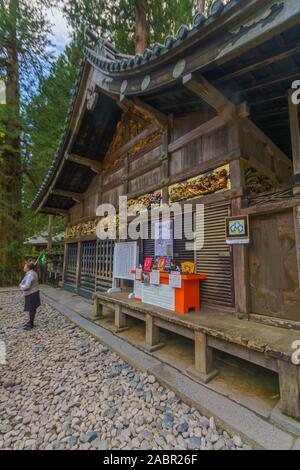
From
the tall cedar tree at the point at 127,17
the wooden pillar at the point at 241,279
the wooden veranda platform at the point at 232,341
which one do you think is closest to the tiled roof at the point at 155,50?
the wooden pillar at the point at 241,279

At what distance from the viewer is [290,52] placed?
266cm

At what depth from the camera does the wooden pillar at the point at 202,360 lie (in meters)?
2.83

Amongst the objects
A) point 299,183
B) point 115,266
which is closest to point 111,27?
point 115,266

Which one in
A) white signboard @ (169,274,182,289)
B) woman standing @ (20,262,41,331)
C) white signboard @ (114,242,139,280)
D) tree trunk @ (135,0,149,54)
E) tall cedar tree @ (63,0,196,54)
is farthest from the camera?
tall cedar tree @ (63,0,196,54)

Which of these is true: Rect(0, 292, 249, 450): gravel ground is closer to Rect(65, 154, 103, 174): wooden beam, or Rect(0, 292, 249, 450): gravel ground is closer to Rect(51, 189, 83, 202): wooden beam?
Rect(65, 154, 103, 174): wooden beam

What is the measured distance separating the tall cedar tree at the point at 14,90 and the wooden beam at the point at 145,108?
857 centimetres

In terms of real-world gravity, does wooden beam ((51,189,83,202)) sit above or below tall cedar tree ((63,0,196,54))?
below

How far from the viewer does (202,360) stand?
2869 millimetres

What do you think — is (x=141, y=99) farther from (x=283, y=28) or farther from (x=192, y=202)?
(x=283, y=28)

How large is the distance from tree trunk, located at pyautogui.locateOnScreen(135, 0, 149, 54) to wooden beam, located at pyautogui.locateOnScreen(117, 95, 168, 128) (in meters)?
4.06

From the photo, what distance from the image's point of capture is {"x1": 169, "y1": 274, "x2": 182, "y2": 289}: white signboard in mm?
3652

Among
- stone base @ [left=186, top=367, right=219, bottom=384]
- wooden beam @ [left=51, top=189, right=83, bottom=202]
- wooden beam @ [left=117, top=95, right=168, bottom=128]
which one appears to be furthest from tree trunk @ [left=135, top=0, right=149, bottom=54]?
stone base @ [left=186, top=367, right=219, bottom=384]

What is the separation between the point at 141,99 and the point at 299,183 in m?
3.47

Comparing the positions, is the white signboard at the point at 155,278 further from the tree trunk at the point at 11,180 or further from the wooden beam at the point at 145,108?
the tree trunk at the point at 11,180
